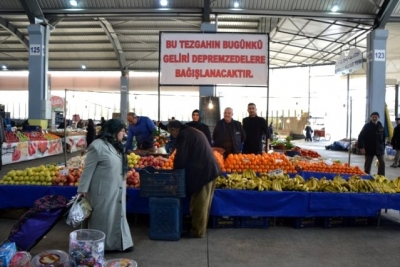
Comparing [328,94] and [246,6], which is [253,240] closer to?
[246,6]

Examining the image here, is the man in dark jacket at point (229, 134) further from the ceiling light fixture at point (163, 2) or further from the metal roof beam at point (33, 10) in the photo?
the metal roof beam at point (33, 10)

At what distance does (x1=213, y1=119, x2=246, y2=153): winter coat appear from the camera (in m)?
6.89

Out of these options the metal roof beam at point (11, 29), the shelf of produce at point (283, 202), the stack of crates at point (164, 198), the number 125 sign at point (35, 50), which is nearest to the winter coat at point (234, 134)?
the shelf of produce at point (283, 202)

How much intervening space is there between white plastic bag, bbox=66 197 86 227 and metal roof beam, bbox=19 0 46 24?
39.6ft

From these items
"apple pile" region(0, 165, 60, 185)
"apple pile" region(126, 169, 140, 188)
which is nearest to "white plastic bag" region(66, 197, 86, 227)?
"apple pile" region(126, 169, 140, 188)

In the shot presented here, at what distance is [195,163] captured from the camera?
439 cm

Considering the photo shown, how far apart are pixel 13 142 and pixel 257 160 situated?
354 inches

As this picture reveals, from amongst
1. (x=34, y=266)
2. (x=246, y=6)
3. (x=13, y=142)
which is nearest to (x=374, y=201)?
(x=34, y=266)

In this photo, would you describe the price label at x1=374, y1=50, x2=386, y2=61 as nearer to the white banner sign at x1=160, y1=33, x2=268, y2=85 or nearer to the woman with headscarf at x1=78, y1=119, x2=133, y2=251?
the white banner sign at x1=160, y1=33, x2=268, y2=85

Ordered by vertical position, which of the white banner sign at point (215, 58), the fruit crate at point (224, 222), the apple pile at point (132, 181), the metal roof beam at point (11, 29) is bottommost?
the fruit crate at point (224, 222)

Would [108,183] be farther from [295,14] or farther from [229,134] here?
[295,14]

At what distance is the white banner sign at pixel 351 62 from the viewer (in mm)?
12143

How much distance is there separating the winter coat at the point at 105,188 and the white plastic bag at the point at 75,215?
186 mm

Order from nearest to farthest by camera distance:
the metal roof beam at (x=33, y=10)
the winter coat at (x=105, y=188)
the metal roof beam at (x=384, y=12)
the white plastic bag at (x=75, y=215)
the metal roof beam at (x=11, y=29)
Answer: the white plastic bag at (x=75, y=215) → the winter coat at (x=105, y=188) → the metal roof beam at (x=384, y=12) → the metal roof beam at (x=33, y=10) → the metal roof beam at (x=11, y=29)
